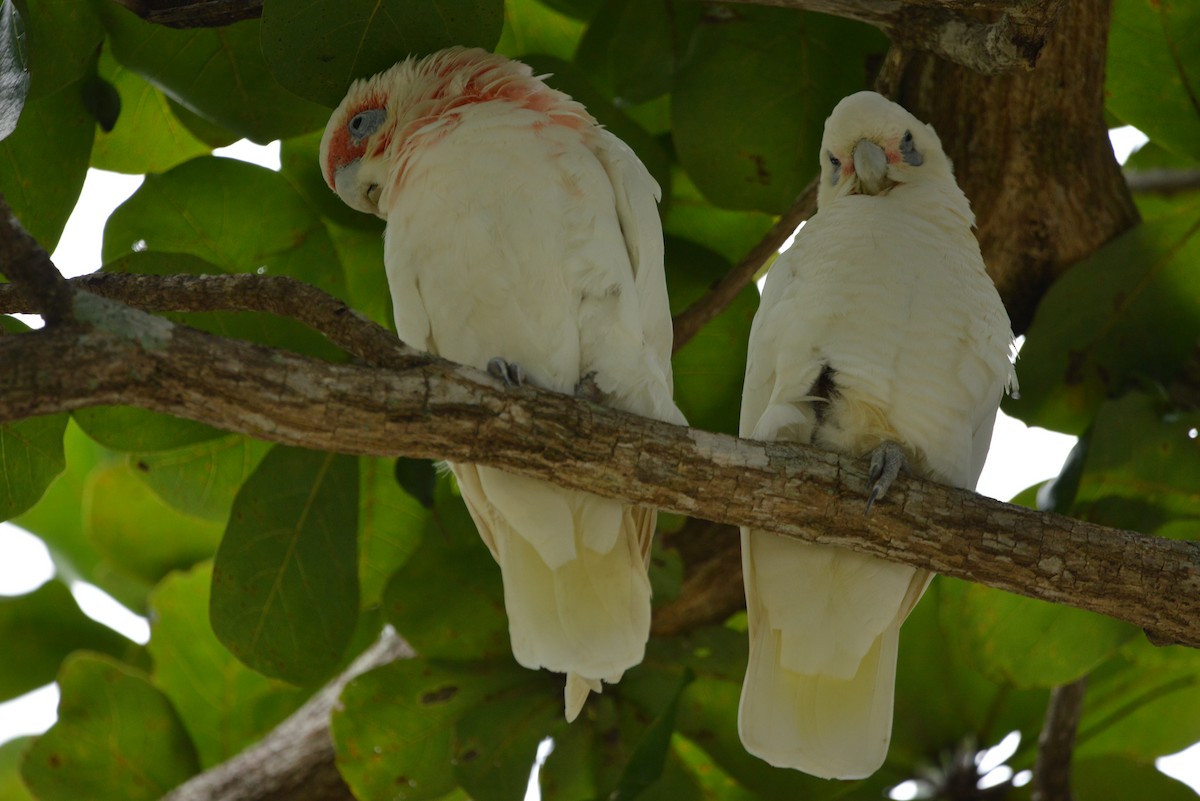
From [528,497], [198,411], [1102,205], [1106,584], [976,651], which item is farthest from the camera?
[1102,205]

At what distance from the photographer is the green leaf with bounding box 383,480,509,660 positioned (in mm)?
3094

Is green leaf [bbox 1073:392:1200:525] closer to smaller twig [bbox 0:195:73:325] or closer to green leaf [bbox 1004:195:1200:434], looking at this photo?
green leaf [bbox 1004:195:1200:434]

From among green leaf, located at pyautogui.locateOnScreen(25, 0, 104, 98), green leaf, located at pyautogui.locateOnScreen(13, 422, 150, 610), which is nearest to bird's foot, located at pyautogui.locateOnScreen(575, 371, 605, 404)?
green leaf, located at pyautogui.locateOnScreen(25, 0, 104, 98)

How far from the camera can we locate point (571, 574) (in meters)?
2.53

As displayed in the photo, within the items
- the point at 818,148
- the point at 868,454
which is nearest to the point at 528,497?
the point at 868,454

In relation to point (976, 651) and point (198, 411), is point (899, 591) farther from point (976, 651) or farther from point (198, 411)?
point (198, 411)

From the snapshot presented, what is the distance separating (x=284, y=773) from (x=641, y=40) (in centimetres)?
233

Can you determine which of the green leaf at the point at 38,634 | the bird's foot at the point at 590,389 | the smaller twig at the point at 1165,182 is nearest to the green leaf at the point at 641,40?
A: the bird's foot at the point at 590,389

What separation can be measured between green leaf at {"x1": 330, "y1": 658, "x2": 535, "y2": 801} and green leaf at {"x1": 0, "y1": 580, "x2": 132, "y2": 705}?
1.22m

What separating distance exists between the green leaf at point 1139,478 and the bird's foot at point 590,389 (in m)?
1.28

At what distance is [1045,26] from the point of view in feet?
7.66

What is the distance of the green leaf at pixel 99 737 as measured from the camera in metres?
3.41

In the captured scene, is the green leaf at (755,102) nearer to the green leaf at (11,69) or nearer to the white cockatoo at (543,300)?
the white cockatoo at (543,300)

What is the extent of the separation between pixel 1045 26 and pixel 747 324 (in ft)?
3.97
